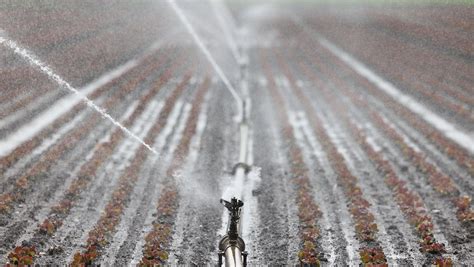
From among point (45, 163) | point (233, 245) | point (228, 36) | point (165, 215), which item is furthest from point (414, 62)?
point (233, 245)

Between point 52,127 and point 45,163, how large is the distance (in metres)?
3.75

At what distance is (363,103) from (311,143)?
7.87m

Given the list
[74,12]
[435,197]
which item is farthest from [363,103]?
[74,12]

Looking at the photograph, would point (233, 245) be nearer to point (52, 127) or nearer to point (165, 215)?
point (165, 215)

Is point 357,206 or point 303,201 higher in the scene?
point 303,201

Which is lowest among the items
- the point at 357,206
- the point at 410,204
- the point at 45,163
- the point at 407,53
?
the point at 357,206

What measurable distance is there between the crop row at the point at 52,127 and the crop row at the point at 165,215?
183 inches

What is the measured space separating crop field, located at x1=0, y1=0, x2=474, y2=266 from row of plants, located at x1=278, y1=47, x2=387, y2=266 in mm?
52

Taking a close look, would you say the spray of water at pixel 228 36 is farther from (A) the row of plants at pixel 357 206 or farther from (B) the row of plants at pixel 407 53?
(A) the row of plants at pixel 357 206

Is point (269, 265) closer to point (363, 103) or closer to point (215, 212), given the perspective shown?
point (215, 212)

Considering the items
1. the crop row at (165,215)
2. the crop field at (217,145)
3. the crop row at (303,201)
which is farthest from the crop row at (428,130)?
the crop row at (165,215)

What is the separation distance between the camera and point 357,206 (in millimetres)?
12773

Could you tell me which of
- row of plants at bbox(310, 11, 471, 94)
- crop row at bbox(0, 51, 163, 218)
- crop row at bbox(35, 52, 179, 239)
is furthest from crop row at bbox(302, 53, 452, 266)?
row of plants at bbox(310, 11, 471, 94)

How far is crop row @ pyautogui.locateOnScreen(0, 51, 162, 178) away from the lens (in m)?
14.6
